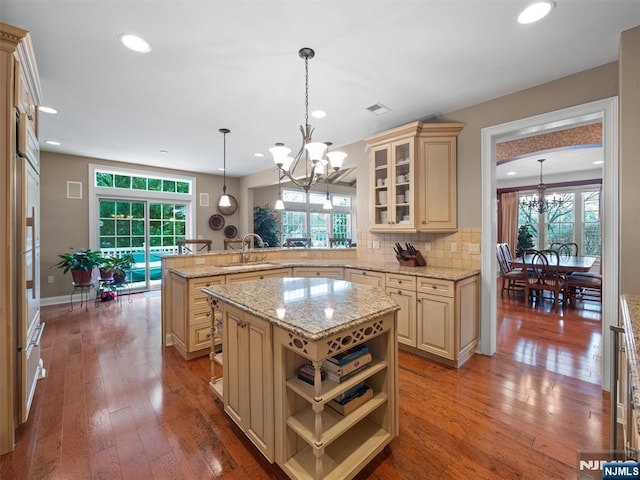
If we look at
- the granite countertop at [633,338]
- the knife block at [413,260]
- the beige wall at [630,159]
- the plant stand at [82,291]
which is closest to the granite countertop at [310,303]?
the granite countertop at [633,338]

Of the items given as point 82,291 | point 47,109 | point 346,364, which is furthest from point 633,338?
point 82,291

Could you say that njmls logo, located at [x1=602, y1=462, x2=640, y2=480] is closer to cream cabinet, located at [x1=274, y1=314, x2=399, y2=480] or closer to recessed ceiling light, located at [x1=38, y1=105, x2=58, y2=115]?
cream cabinet, located at [x1=274, y1=314, x2=399, y2=480]

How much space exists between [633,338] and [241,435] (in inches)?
79.7

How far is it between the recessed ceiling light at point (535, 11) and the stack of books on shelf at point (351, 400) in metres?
2.48

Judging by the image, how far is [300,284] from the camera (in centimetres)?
219

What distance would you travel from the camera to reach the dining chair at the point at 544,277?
14.7 ft

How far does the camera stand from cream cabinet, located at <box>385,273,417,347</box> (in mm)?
2926

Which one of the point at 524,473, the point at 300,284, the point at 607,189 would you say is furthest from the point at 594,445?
the point at 300,284

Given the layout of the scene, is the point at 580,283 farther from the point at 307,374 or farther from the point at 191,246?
the point at 191,246

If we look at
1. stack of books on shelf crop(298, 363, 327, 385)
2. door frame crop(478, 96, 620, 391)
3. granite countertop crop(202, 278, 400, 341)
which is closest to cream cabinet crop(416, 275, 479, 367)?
door frame crop(478, 96, 620, 391)

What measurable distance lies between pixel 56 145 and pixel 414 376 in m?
6.09

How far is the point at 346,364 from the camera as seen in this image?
144cm

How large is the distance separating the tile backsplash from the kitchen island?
5.79ft

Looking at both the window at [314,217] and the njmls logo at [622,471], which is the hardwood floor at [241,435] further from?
the window at [314,217]
